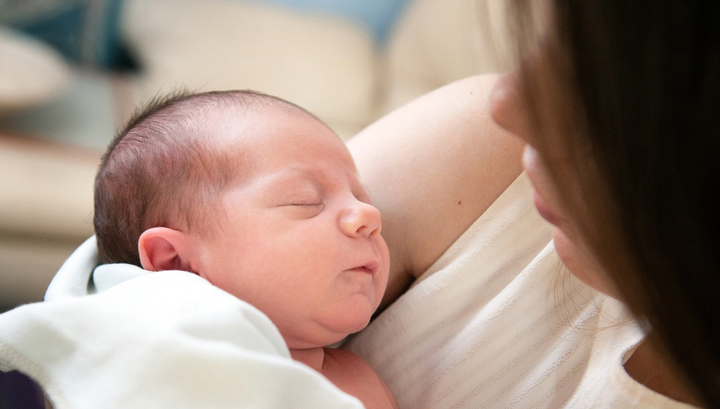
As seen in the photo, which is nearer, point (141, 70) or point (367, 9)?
point (141, 70)

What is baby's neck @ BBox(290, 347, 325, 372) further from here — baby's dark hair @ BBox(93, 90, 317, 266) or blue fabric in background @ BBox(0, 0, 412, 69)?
blue fabric in background @ BBox(0, 0, 412, 69)

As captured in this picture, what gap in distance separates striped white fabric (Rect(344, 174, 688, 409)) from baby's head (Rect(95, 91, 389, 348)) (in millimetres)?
92

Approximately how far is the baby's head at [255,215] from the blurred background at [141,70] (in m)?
0.98

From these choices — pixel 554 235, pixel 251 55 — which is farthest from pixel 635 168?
pixel 251 55

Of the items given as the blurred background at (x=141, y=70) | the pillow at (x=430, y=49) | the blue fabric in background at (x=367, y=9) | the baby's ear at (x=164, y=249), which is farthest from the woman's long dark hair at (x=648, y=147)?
the blue fabric in background at (x=367, y=9)

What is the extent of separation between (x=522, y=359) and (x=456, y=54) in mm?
1618

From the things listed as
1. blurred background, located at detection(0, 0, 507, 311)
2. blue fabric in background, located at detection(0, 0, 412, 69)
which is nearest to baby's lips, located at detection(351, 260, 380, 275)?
blurred background, located at detection(0, 0, 507, 311)

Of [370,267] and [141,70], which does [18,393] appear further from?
[141,70]

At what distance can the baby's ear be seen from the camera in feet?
2.23

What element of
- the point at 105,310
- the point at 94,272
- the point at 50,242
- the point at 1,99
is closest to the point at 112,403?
the point at 105,310

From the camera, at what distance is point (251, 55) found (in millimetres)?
2252

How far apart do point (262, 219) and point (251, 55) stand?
170 cm

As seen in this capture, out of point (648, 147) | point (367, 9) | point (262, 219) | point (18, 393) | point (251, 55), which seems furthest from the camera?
point (367, 9)

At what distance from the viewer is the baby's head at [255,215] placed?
0.66 m
